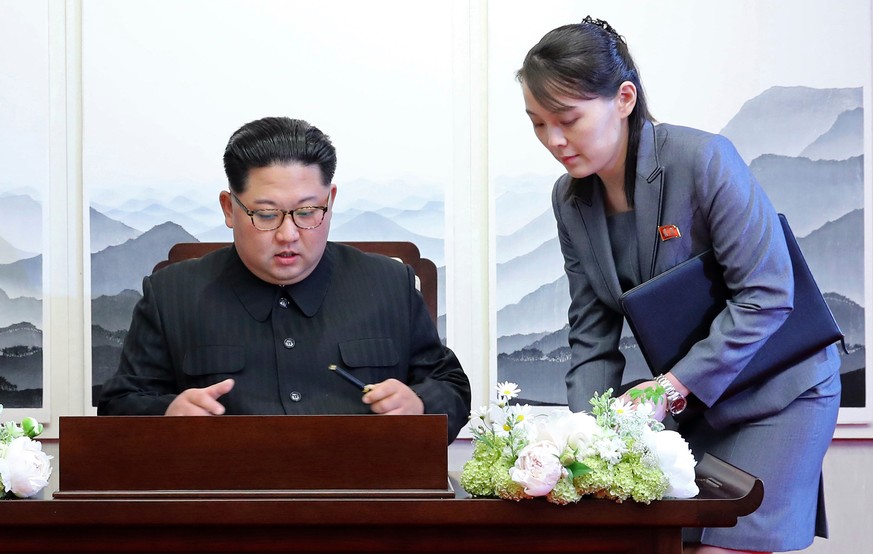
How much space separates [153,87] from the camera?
3.13 m

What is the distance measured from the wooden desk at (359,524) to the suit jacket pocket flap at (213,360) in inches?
27.7

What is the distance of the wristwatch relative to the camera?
175 cm

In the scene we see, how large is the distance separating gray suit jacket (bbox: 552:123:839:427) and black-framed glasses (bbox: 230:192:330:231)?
51 centimetres

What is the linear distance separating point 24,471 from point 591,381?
1.07 meters

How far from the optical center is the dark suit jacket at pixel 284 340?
203 cm

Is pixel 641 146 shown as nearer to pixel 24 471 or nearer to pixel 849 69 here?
pixel 24 471

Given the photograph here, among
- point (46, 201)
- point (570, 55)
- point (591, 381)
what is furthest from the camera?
point (46, 201)

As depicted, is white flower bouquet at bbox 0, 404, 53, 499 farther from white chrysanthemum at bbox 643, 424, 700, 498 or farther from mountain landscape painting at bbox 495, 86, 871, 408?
mountain landscape painting at bbox 495, 86, 871, 408

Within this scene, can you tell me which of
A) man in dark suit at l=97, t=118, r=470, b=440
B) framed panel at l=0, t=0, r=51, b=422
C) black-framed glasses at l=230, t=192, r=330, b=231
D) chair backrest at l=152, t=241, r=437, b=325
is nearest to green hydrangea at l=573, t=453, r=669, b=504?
man in dark suit at l=97, t=118, r=470, b=440

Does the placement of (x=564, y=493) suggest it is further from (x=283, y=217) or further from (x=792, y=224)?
(x=792, y=224)

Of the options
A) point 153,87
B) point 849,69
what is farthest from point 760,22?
point 153,87

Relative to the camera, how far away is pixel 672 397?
176 cm

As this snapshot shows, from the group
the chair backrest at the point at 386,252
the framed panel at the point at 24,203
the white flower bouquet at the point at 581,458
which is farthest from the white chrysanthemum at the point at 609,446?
the framed panel at the point at 24,203

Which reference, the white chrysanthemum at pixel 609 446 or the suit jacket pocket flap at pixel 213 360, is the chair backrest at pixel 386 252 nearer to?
the suit jacket pocket flap at pixel 213 360
